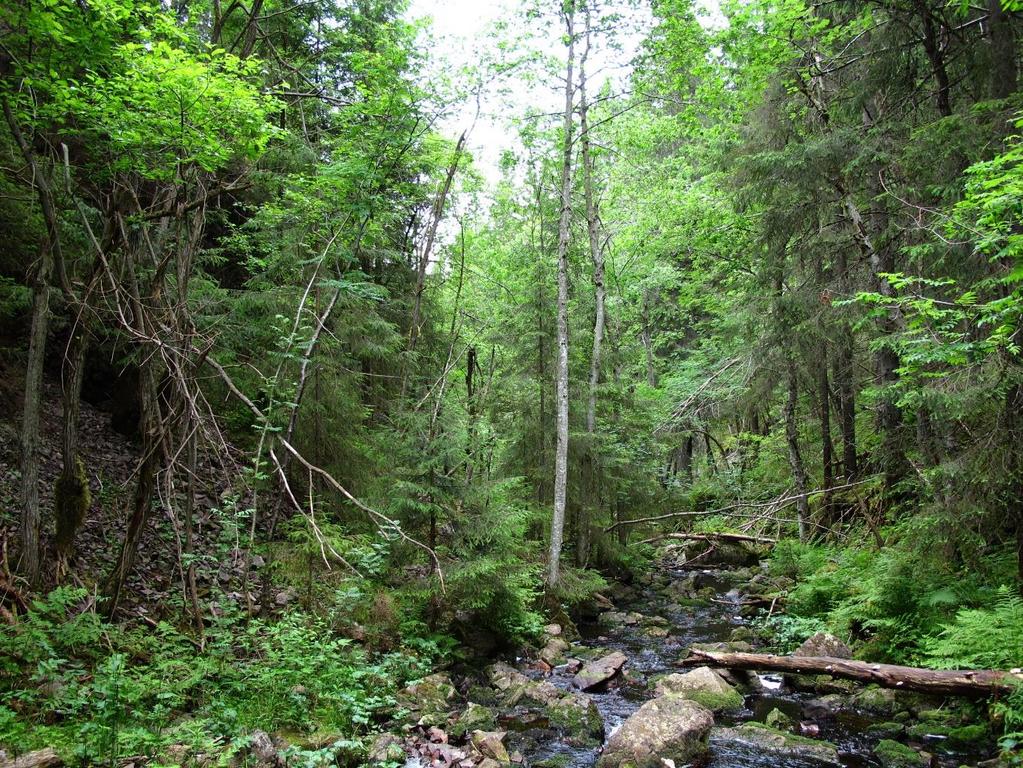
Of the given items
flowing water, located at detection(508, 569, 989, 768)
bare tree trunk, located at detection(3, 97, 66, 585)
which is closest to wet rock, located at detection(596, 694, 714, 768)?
flowing water, located at detection(508, 569, 989, 768)

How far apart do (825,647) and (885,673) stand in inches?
62.0

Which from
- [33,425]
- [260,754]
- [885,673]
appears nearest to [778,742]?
[885,673]

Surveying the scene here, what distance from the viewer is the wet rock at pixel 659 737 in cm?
625

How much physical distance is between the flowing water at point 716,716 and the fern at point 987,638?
1.02m

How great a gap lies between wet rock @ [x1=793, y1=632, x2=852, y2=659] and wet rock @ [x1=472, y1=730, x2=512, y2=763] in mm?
4949

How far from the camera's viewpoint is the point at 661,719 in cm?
672

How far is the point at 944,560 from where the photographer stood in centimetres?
795

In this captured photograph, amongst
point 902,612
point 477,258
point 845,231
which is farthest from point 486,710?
point 477,258

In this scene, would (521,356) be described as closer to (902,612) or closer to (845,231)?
(845,231)

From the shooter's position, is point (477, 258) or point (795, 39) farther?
point (477, 258)

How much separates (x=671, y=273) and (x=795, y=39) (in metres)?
10.7

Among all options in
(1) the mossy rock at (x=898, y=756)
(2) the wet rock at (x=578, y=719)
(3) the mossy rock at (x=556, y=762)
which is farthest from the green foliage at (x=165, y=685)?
(1) the mossy rock at (x=898, y=756)

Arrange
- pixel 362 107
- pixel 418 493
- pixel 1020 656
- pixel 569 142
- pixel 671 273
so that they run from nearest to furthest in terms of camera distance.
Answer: pixel 1020 656, pixel 362 107, pixel 418 493, pixel 569 142, pixel 671 273

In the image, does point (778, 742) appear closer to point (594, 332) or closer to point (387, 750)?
point (387, 750)
